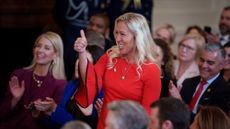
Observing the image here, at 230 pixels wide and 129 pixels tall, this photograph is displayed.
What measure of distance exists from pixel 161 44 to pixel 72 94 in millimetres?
1375

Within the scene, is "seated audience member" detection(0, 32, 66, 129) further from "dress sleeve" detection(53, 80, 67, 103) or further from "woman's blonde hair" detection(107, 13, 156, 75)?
"woman's blonde hair" detection(107, 13, 156, 75)

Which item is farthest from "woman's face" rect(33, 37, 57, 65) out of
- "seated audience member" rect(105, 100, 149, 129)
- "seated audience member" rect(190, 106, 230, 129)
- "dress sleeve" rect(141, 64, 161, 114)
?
"seated audience member" rect(105, 100, 149, 129)

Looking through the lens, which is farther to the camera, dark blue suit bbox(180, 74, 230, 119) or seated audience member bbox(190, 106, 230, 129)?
dark blue suit bbox(180, 74, 230, 119)

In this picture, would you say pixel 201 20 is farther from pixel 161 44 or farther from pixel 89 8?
pixel 161 44

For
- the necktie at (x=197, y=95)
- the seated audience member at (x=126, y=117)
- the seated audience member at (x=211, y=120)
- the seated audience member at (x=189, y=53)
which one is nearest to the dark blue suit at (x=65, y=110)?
the necktie at (x=197, y=95)

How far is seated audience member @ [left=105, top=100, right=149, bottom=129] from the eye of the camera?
3.67m

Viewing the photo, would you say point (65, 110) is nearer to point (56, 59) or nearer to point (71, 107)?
point (71, 107)

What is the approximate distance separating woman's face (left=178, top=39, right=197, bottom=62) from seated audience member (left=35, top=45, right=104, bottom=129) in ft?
5.26

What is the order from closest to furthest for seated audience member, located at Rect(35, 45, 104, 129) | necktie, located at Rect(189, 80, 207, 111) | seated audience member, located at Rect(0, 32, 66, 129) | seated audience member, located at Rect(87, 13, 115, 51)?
seated audience member, located at Rect(35, 45, 104, 129)
necktie, located at Rect(189, 80, 207, 111)
seated audience member, located at Rect(0, 32, 66, 129)
seated audience member, located at Rect(87, 13, 115, 51)

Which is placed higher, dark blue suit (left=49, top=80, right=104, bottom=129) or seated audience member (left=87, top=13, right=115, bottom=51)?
seated audience member (left=87, top=13, right=115, bottom=51)

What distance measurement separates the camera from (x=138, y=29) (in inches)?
181

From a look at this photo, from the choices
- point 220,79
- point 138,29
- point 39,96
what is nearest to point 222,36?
point 220,79

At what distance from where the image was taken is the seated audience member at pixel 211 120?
13.8 feet

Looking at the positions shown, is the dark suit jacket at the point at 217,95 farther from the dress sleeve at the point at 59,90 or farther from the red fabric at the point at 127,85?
the dress sleeve at the point at 59,90
